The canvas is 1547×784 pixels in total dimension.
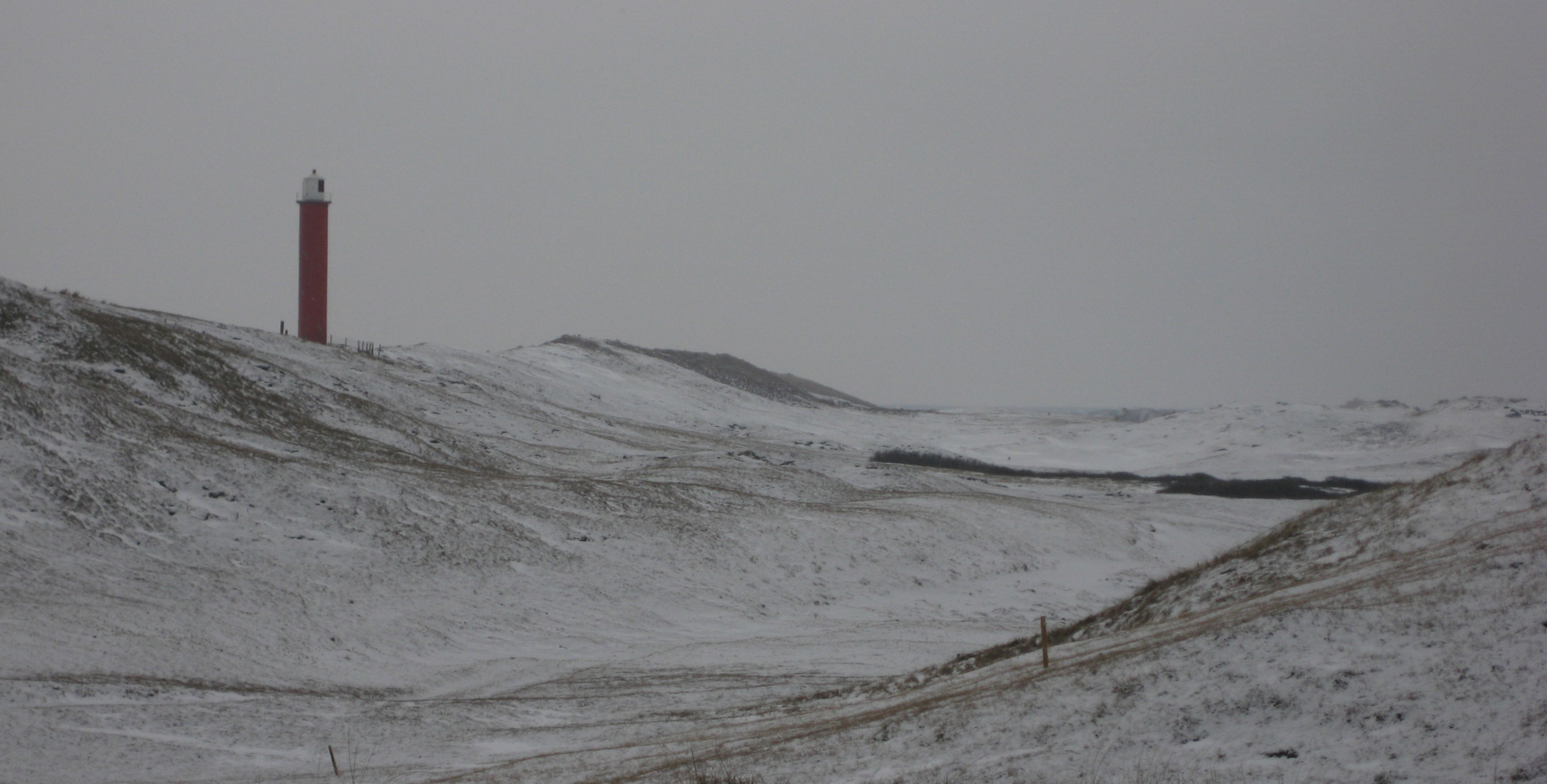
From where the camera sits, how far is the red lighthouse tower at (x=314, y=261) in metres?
60.3

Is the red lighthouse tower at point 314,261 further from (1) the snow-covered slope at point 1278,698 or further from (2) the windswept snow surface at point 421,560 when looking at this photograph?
(1) the snow-covered slope at point 1278,698

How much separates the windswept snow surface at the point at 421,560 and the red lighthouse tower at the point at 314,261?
4.55m

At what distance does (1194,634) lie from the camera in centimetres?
1476

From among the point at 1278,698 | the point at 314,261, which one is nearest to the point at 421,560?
the point at 1278,698

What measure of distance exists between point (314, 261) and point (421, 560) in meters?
32.9

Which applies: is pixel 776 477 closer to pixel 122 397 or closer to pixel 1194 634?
pixel 122 397

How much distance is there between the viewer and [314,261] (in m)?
61.3

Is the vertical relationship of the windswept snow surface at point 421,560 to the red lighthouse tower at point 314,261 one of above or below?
below

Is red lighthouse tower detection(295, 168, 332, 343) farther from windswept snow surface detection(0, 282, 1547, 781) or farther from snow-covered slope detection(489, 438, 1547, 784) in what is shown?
snow-covered slope detection(489, 438, 1547, 784)

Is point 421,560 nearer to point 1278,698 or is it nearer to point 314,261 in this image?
point 1278,698

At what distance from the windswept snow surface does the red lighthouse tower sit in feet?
14.9

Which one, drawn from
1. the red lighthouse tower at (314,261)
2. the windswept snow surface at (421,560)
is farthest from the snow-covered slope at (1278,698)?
the red lighthouse tower at (314,261)

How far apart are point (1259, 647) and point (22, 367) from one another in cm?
3833

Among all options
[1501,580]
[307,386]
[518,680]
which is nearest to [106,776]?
[518,680]
